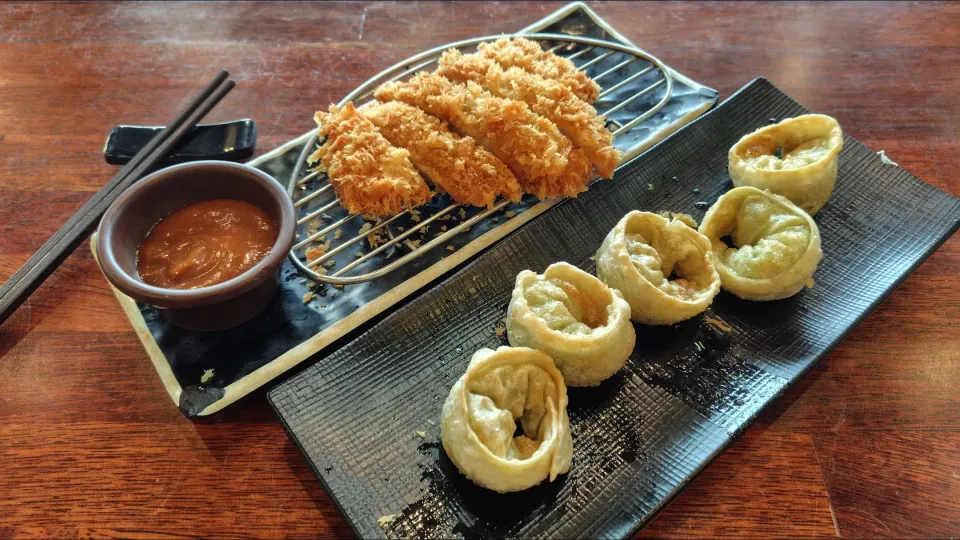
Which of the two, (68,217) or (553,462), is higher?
(553,462)

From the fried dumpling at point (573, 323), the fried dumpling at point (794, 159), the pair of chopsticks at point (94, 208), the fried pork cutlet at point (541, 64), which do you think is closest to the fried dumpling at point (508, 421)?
the fried dumpling at point (573, 323)

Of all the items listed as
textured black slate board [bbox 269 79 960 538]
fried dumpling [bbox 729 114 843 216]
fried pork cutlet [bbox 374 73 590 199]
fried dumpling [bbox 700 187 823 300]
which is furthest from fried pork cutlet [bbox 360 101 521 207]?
fried dumpling [bbox 729 114 843 216]

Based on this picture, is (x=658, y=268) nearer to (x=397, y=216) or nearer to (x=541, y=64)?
(x=397, y=216)

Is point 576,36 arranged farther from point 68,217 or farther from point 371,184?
point 68,217

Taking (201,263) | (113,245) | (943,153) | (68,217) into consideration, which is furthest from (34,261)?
(943,153)

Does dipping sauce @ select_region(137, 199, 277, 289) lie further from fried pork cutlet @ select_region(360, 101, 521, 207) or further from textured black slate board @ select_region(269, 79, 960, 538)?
fried pork cutlet @ select_region(360, 101, 521, 207)

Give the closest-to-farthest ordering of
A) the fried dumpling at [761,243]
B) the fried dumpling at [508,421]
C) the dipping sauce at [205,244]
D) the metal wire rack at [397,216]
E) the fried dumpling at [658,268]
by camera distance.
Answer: the fried dumpling at [508,421] < the dipping sauce at [205,244] < the fried dumpling at [658,268] < the fried dumpling at [761,243] < the metal wire rack at [397,216]

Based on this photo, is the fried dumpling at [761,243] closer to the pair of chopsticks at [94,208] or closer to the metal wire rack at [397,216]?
the metal wire rack at [397,216]
